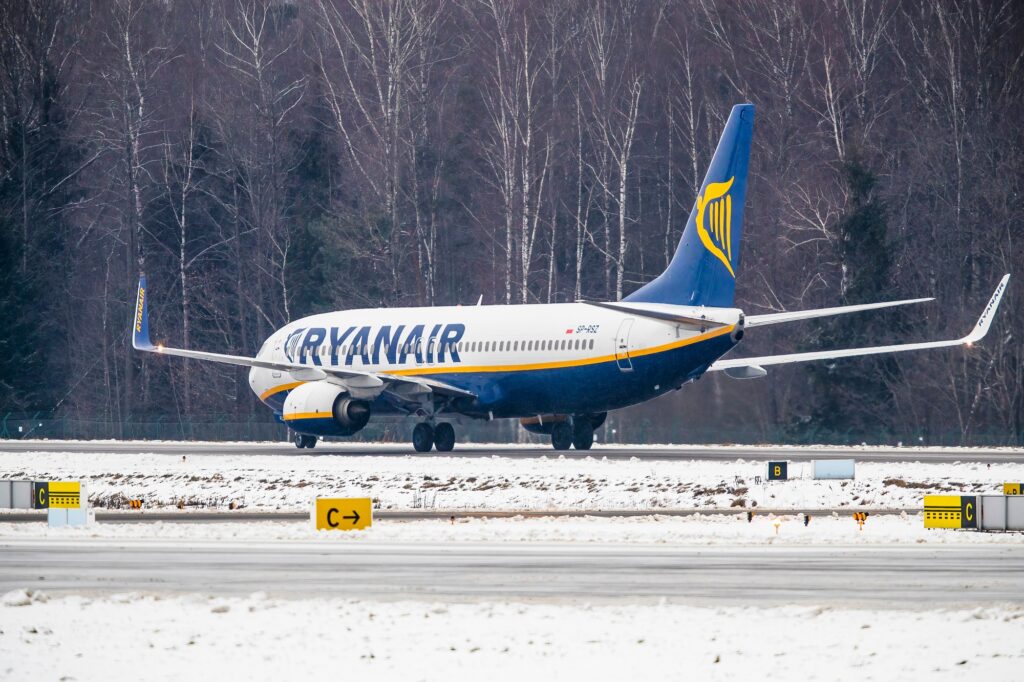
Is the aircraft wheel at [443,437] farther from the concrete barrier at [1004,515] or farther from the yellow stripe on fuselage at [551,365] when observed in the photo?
the concrete barrier at [1004,515]

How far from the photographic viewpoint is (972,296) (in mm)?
65438

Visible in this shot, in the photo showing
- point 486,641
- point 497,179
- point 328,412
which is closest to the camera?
point 486,641

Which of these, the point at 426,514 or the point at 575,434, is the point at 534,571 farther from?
the point at 575,434

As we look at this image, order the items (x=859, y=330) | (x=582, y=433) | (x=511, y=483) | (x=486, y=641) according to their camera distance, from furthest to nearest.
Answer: (x=859, y=330), (x=582, y=433), (x=511, y=483), (x=486, y=641)

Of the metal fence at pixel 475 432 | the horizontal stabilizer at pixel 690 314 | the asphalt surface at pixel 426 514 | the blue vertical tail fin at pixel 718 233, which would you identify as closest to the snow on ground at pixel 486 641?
the asphalt surface at pixel 426 514

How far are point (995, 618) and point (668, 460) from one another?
28.7m

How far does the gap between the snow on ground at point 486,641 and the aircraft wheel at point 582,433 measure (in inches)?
1353

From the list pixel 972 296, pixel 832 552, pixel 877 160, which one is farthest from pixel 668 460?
pixel 877 160

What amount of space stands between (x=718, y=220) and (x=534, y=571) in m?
25.7

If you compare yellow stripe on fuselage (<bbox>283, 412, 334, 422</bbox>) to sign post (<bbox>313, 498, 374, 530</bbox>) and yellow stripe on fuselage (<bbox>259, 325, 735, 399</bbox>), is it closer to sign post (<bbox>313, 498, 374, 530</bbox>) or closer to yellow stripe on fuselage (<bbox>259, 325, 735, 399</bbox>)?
yellow stripe on fuselage (<bbox>259, 325, 735, 399</bbox>)

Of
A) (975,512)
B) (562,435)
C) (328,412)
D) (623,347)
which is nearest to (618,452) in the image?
(562,435)

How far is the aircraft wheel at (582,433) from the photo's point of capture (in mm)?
51219

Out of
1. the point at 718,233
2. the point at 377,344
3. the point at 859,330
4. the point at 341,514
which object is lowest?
the point at 341,514

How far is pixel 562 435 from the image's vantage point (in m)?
51.7
